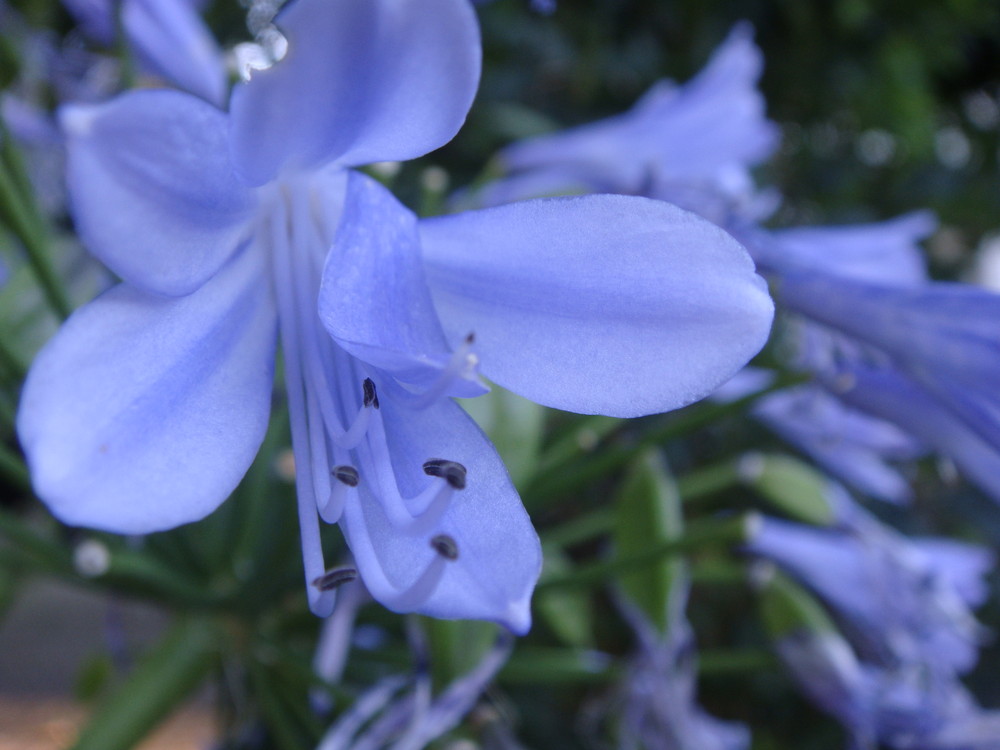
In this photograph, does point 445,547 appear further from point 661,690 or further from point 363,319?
point 661,690

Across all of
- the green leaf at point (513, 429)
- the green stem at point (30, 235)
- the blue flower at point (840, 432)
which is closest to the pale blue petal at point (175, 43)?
the green stem at point (30, 235)

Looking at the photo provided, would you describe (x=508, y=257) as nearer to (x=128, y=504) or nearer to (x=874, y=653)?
(x=128, y=504)

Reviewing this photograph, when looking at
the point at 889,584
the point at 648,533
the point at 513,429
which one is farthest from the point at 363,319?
the point at 889,584

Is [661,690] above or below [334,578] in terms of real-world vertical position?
below

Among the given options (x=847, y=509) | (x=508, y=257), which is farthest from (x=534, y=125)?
(x=508, y=257)

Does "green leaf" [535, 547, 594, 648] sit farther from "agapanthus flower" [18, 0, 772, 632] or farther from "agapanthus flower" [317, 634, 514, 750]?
"agapanthus flower" [18, 0, 772, 632]

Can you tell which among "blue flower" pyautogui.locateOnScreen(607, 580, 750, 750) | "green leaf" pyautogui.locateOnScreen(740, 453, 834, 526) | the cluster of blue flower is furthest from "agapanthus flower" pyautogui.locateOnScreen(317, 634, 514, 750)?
"green leaf" pyautogui.locateOnScreen(740, 453, 834, 526)

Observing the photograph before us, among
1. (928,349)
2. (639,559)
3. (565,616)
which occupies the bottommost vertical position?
(565,616)
